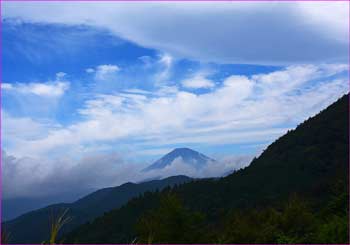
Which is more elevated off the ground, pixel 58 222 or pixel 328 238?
pixel 58 222

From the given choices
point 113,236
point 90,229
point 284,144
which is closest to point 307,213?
point 113,236

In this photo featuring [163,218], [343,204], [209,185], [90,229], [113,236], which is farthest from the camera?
[209,185]

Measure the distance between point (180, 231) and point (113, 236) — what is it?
91553mm

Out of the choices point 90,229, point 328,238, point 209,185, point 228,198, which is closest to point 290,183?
point 228,198

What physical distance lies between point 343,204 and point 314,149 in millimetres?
122984

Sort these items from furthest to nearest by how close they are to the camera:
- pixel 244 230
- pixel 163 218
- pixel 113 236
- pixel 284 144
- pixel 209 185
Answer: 1. pixel 284 144
2. pixel 209 185
3. pixel 113 236
4. pixel 163 218
5. pixel 244 230

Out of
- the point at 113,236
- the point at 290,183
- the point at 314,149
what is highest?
the point at 314,149

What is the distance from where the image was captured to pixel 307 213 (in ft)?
74.1

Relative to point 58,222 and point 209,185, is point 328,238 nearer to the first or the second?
point 58,222

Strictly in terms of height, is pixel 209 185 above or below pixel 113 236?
above

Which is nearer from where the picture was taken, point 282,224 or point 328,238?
point 328,238

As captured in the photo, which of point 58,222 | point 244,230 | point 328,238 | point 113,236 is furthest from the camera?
point 113,236

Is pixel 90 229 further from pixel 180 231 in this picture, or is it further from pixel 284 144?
pixel 180 231

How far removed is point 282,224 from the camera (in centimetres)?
2308
